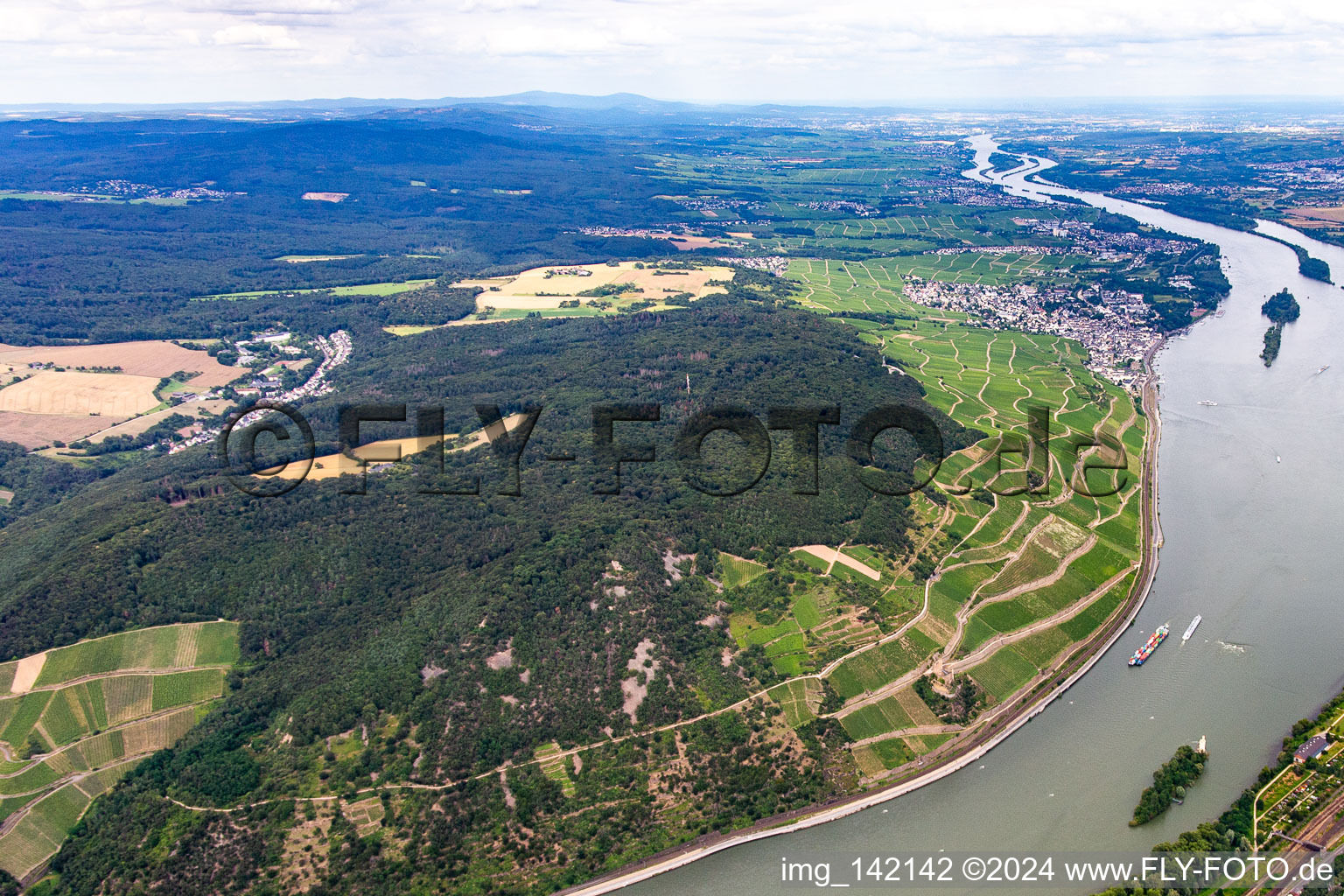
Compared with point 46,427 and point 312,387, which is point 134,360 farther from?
point 312,387

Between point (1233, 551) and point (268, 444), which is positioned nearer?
point (1233, 551)

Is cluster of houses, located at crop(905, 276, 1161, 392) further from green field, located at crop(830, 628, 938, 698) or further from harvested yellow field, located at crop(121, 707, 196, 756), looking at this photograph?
harvested yellow field, located at crop(121, 707, 196, 756)

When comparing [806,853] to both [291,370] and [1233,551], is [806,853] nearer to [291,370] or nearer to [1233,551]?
[1233,551]

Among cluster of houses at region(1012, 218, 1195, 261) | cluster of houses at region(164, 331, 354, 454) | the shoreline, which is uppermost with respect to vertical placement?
cluster of houses at region(1012, 218, 1195, 261)

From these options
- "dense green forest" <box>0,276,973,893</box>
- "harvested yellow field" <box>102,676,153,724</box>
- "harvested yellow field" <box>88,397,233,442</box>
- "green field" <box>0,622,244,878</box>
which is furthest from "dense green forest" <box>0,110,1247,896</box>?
"harvested yellow field" <box>102,676,153,724</box>

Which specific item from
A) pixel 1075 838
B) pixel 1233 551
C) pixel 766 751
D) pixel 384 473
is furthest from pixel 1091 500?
pixel 384 473
